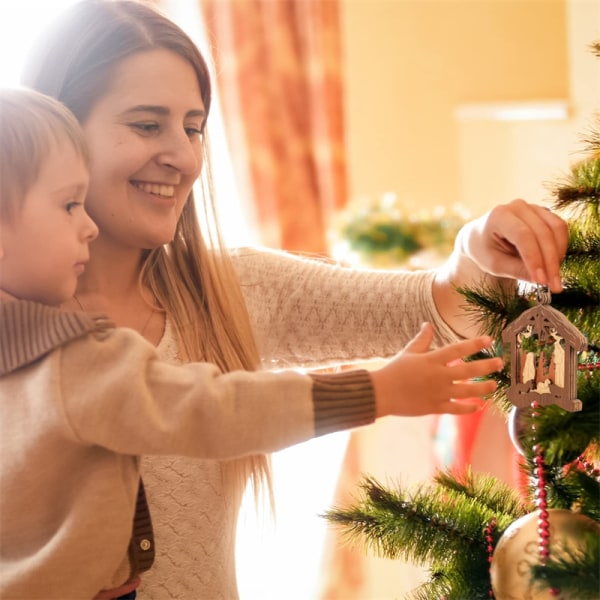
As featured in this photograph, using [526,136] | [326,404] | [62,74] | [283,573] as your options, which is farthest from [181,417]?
[526,136]

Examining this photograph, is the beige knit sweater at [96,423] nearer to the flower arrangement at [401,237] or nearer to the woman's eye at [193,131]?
the woman's eye at [193,131]

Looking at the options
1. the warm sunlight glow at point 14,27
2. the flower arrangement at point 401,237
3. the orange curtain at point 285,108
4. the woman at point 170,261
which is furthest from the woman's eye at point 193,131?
the orange curtain at point 285,108

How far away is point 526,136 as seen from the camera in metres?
3.77

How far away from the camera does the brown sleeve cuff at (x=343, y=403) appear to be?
0.76 meters

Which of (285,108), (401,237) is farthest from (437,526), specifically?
(285,108)

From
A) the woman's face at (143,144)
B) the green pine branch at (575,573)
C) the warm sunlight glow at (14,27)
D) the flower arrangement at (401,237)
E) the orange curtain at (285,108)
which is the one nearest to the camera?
the green pine branch at (575,573)

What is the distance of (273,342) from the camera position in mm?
1313

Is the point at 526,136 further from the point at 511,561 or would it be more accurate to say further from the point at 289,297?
the point at 511,561

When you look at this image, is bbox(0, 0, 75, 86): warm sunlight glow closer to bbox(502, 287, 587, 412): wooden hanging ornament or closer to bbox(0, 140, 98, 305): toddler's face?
bbox(0, 140, 98, 305): toddler's face

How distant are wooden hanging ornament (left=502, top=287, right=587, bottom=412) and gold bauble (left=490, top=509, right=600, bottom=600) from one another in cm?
9

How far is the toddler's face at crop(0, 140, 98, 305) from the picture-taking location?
2.81 ft

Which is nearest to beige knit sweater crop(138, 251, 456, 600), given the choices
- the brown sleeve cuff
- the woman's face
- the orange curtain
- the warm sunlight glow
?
the woman's face

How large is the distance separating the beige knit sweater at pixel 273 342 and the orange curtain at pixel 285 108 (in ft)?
6.82

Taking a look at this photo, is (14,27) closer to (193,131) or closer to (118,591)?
(193,131)
